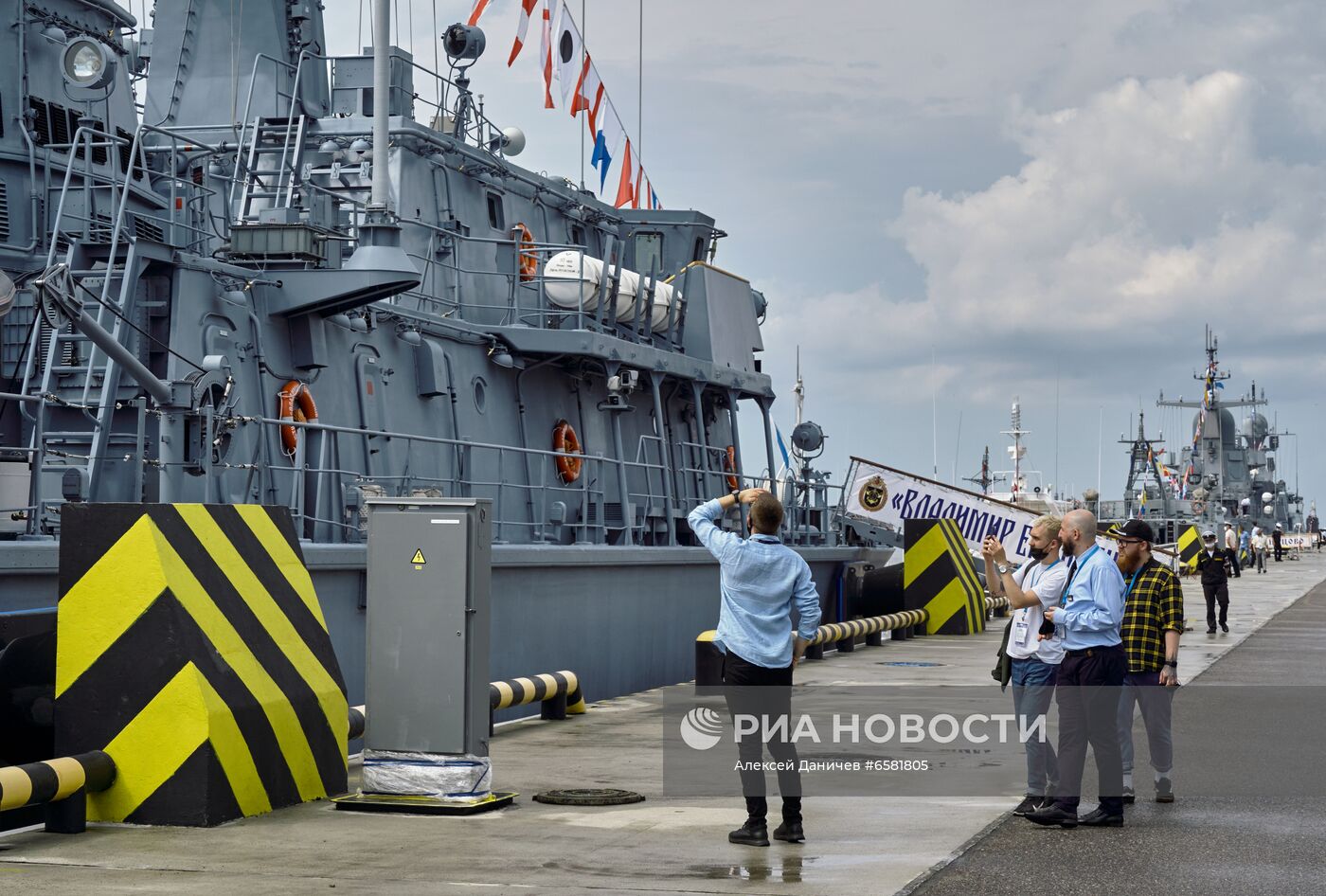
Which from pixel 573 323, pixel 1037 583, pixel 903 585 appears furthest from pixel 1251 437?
pixel 1037 583

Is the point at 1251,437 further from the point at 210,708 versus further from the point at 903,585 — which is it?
the point at 210,708

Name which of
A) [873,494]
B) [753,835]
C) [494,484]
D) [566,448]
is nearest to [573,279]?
[566,448]

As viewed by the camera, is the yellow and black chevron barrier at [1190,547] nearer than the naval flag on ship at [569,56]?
No

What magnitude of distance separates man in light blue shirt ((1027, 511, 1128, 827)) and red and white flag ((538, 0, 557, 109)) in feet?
39.9

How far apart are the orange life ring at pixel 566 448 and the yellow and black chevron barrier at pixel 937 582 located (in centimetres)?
666

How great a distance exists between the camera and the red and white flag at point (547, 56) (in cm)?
1808

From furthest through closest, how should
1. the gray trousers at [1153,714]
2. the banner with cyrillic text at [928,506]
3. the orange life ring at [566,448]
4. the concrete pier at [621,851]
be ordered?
the banner with cyrillic text at [928,506]
the orange life ring at [566,448]
the gray trousers at [1153,714]
the concrete pier at [621,851]

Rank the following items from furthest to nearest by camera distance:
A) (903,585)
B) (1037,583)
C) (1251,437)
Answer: (1251,437) < (903,585) < (1037,583)

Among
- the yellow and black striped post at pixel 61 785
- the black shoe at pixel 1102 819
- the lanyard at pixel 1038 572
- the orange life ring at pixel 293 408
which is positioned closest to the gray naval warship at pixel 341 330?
the orange life ring at pixel 293 408

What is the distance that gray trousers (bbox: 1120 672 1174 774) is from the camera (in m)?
8.19

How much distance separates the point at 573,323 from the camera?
16.3 m

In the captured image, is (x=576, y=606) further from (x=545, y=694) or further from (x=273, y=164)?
(x=273, y=164)

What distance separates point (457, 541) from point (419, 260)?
7.65m

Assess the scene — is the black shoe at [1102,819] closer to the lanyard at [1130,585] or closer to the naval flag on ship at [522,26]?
the lanyard at [1130,585]
